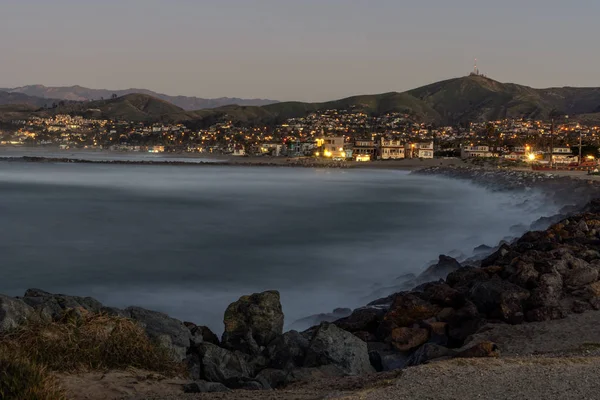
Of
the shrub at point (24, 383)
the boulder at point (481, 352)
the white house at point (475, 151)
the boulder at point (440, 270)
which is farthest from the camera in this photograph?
the white house at point (475, 151)

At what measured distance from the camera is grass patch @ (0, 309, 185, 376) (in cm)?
691

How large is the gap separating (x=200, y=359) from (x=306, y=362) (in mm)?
1496

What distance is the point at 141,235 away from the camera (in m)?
30.9

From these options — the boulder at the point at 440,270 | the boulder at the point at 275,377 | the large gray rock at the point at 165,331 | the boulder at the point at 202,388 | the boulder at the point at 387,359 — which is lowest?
the boulder at the point at 440,270

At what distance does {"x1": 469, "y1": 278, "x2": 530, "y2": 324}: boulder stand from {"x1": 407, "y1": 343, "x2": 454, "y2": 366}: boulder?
232 cm

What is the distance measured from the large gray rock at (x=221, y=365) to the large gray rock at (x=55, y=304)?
191 cm

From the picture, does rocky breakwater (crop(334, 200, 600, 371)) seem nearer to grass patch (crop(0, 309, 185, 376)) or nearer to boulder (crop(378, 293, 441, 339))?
boulder (crop(378, 293, 441, 339))

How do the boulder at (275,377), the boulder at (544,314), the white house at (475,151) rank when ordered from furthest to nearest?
the white house at (475,151) < the boulder at (544,314) < the boulder at (275,377)

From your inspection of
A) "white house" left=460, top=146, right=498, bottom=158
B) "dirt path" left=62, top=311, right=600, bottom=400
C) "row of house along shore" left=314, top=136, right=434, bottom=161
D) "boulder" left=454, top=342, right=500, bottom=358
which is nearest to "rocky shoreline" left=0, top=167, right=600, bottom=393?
"boulder" left=454, top=342, right=500, bottom=358

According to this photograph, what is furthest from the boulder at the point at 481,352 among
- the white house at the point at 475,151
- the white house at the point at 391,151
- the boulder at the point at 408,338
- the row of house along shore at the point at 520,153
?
the white house at the point at 391,151

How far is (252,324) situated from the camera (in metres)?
10.3

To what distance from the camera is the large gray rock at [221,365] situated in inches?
325

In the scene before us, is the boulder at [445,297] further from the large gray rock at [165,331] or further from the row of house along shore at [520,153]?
the row of house along shore at [520,153]

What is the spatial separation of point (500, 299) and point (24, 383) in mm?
8099
